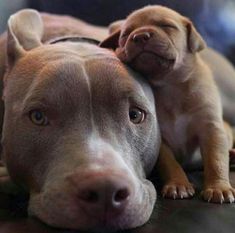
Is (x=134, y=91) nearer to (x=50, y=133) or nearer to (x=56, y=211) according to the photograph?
(x=50, y=133)

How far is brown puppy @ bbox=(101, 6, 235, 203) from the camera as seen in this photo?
1.60m

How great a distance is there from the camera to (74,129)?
4.51 feet

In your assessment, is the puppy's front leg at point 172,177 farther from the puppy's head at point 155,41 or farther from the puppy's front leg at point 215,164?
the puppy's head at point 155,41

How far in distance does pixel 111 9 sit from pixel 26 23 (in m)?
0.73

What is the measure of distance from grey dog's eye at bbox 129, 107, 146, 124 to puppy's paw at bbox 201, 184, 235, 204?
23 centimetres

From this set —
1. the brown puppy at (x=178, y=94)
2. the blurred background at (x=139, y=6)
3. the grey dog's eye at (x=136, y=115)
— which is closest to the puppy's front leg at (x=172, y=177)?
the brown puppy at (x=178, y=94)

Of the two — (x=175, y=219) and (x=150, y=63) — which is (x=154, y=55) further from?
(x=175, y=219)

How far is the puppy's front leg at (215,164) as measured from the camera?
4.88 ft

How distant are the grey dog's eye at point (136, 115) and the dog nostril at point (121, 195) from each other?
0.28 metres

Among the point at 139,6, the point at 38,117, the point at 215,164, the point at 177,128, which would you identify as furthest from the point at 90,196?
the point at 139,6

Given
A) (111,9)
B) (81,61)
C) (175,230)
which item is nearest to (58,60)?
(81,61)

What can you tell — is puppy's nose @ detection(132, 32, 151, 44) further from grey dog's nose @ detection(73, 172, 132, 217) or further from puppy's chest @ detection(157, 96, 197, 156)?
grey dog's nose @ detection(73, 172, 132, 217)

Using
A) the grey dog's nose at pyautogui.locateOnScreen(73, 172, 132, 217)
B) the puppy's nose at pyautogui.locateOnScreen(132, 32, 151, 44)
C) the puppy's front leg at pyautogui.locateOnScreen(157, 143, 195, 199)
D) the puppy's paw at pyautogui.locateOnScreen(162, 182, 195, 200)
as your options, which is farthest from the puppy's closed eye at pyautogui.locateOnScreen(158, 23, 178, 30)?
the grey dog's nose at pyautogui.locateOnScreen(73, 172, 132, 217)

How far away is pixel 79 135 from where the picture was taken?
136 cm
